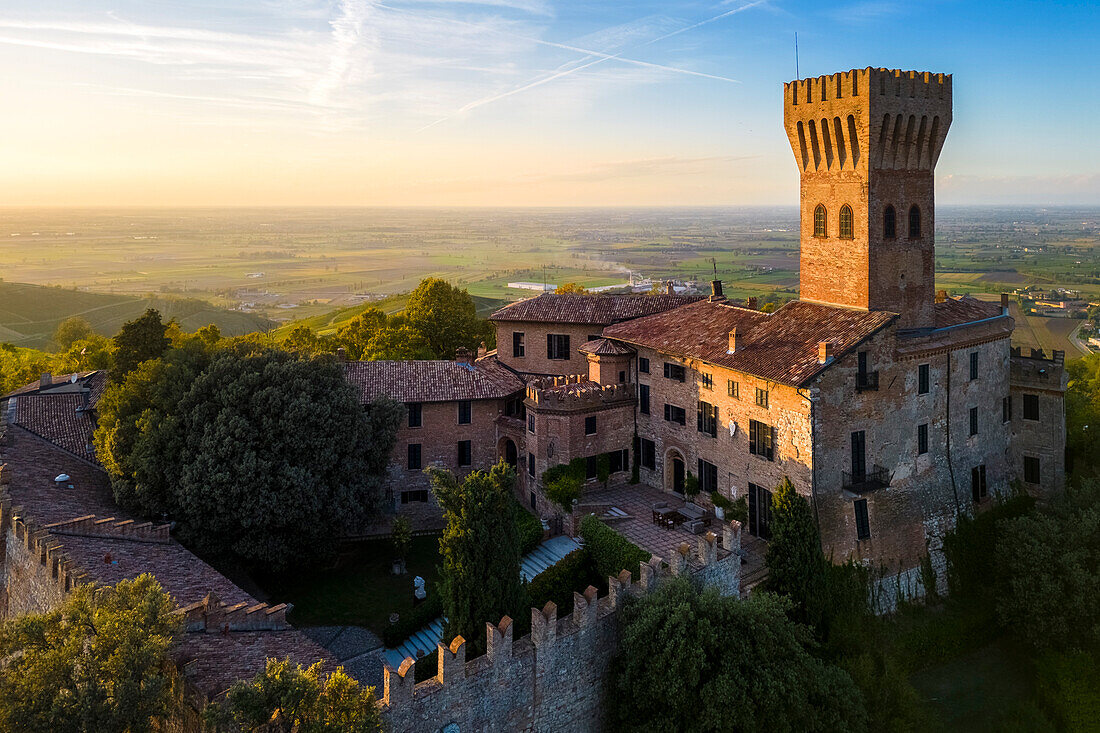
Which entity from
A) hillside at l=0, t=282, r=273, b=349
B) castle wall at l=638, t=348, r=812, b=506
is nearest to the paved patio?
castle wall at l=638, t=348, r=812, b=506

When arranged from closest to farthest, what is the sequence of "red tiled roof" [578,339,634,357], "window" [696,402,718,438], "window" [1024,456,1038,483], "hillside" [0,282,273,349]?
"window" [696,402,718,438], "window" [1024,456,1038,483], "red tiled roof" [578,339,634,357], "hillside" [0,282,273,349]

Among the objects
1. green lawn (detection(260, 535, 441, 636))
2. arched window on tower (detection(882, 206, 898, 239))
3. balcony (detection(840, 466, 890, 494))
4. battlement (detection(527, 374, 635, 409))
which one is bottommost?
green lawn (detection(260, 535, 441, 636))

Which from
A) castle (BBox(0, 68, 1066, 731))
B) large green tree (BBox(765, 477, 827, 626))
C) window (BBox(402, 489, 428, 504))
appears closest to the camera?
castle (BBox(0, 68, 1066, 731))

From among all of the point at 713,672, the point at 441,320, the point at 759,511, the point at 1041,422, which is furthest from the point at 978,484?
the point at 441,320

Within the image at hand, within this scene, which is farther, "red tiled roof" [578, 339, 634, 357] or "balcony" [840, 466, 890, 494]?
"red tiled roof" [578, 339, 634, 357]

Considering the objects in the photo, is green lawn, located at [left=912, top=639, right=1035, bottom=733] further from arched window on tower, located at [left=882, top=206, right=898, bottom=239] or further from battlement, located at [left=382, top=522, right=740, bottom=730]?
arched window on tower, located at [left=882, top=206, right=898, bottom=239]

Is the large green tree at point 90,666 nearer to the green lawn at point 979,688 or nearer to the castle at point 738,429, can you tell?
the castle at point 738,429

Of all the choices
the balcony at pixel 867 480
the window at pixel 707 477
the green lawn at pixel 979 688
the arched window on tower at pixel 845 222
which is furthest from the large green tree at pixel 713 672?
the arched window on tower at pixel 845 222
